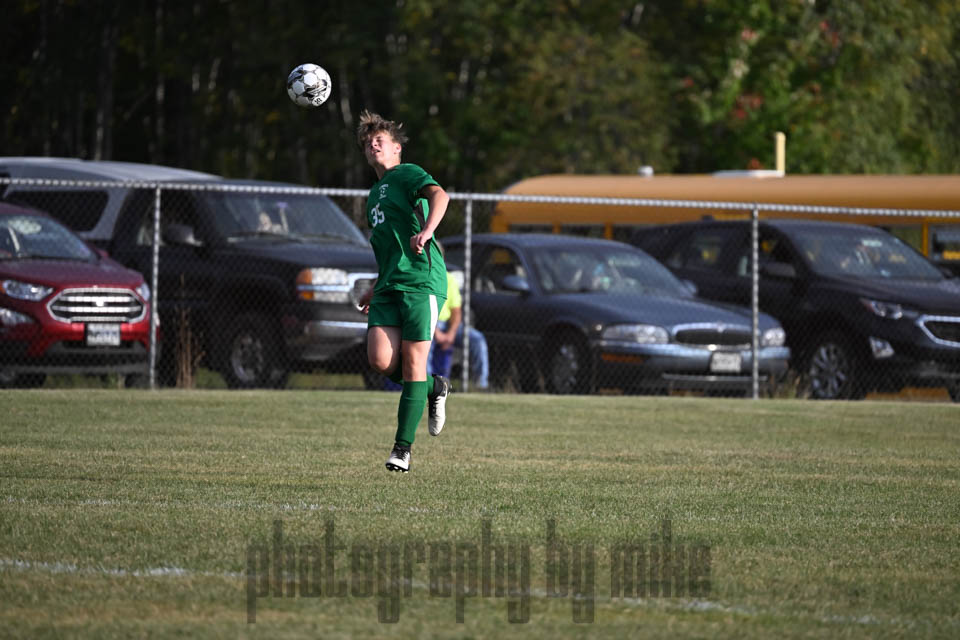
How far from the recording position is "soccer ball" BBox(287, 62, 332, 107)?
12.0 meters

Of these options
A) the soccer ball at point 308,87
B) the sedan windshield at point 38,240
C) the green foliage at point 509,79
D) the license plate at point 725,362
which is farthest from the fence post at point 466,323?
the green foliage at point 509,79

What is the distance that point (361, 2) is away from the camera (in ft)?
123

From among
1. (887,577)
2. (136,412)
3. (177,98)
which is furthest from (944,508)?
(177,98)

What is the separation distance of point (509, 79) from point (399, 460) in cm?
2753

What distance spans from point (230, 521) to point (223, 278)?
9.94 meters

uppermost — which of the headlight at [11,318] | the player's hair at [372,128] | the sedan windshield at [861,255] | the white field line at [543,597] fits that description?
the player's hair at [372,128]

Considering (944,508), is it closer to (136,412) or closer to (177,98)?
(136,412)

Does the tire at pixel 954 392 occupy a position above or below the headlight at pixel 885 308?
below

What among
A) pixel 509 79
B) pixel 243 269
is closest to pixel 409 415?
pixel 243 269

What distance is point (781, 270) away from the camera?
60.0 feet

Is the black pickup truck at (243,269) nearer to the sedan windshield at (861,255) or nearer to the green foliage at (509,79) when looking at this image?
the sedan windshield at (861,255)

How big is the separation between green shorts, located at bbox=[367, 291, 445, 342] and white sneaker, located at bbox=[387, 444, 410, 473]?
579mm

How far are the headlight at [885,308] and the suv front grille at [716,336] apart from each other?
4.01 feet

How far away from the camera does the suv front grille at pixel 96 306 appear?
16078 millimetres
